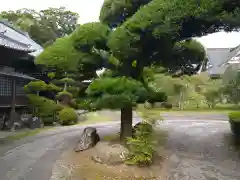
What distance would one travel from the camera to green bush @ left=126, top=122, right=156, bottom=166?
33.8ft

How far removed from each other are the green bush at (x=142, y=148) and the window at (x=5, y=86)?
11.3 metres

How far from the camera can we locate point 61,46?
474 inches

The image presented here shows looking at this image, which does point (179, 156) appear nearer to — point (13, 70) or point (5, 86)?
point (5, 86)

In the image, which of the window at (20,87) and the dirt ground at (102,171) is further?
the window at (20,87)

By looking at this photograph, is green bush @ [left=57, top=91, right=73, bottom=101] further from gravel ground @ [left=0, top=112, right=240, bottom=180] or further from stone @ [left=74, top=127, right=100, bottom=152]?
stone @ [left=74, top=127, right=100, bottom=152]

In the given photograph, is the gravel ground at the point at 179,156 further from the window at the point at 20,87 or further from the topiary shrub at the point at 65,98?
the topiary shrub at the point at 65,98

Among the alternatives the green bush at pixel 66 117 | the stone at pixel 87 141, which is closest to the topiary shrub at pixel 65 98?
the green bush at pixel 66 117

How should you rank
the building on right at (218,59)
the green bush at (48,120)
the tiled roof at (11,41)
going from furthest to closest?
the building on right at (218,59)
the green bush at (48,120)
the tiled roof at (11,41)

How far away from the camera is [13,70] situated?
20.2 meters

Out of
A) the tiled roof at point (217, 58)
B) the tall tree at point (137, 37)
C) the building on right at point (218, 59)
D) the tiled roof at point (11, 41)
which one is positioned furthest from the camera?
the tiled roof at point (217, 58)

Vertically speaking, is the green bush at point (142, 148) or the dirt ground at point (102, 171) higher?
the green bush at point (142, 148)

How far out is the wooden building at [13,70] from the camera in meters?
18.0

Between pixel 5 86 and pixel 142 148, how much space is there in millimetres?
12355

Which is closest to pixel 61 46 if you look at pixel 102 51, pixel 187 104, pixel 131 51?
pixel 102 51
